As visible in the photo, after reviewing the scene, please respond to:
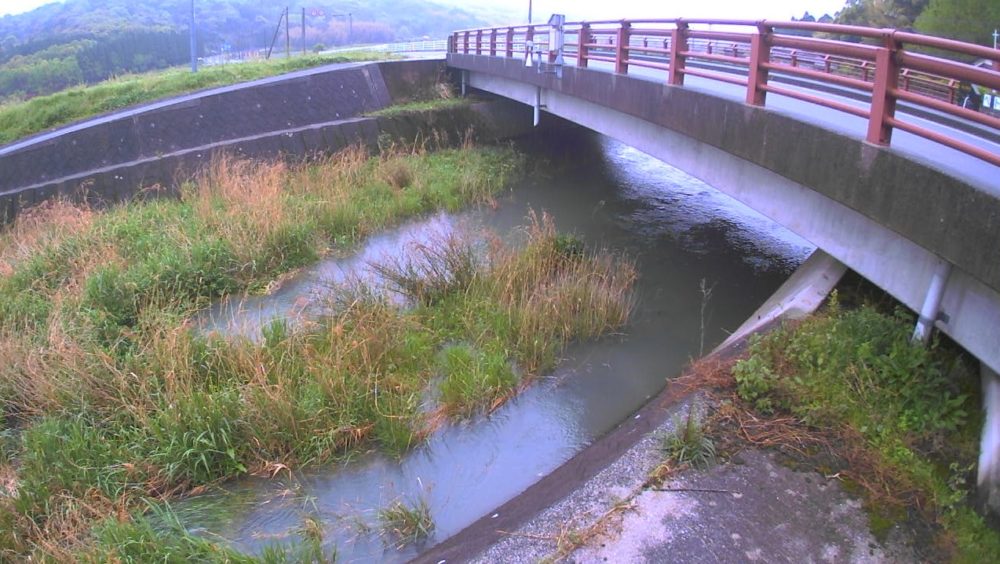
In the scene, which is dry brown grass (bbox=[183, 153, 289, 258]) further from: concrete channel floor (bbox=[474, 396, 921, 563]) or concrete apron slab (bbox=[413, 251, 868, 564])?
concrete channel floor (bbox=[474, 396, 921, 563])

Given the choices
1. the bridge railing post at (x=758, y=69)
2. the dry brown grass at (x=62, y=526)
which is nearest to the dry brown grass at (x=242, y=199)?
the dry brown grass at (x=62, y=526)

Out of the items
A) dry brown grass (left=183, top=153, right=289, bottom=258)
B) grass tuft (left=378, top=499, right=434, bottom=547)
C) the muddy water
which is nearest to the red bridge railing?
the muddy water

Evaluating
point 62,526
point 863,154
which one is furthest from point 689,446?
point 62,526

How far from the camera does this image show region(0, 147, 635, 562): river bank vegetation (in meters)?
5.31

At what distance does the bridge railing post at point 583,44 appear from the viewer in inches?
444

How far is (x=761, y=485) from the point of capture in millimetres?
4449

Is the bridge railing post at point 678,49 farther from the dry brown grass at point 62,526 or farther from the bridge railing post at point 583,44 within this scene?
the dry brown grass at point 62,526

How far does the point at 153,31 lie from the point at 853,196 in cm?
6912

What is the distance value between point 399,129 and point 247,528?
1394 cm

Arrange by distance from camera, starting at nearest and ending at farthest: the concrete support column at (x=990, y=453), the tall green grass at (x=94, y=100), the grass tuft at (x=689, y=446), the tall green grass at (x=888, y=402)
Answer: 1. the concrete support column at (x=990, y=453)
2. the tall green grass at (x=888, y=402)
3. the grass tuft at (x=689, y=446)
4. the tall green grass at (x=94, y=100)

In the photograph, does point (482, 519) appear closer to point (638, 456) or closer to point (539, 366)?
point (638, 456)

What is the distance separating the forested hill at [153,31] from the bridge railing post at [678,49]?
28.6 m

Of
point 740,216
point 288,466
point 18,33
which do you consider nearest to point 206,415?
point 288,466

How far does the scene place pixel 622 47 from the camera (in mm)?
9859
